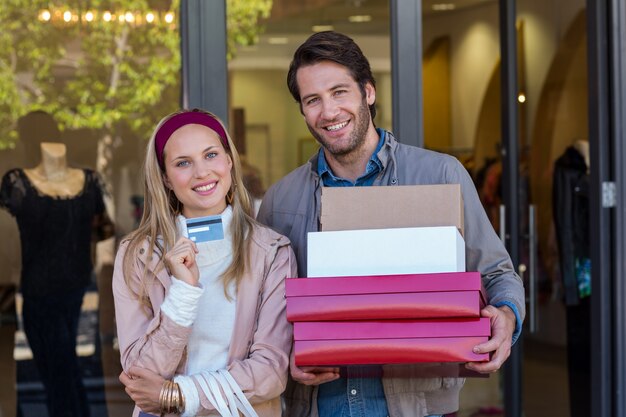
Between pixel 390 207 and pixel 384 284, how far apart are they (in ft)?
0.68

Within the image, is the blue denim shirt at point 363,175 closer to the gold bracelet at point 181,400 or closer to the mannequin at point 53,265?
the gold bracelet at point 181,400

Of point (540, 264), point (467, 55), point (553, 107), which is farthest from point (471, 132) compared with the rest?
point (540, 264)

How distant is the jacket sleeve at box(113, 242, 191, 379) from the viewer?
6.38ft

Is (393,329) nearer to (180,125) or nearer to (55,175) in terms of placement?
(180,125)

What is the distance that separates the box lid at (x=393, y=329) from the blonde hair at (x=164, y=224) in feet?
0.75

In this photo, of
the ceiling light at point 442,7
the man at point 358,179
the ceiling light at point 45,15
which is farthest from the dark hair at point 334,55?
the ceiling light at point 442,7

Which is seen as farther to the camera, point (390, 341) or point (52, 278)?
point (52, 278)

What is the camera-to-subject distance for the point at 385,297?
191 centimetres

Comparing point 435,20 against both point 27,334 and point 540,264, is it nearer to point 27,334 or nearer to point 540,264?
point 540,264

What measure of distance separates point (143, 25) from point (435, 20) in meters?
3.69

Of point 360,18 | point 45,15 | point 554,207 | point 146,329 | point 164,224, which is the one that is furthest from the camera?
point 45,15

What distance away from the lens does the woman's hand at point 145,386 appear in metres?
1.96

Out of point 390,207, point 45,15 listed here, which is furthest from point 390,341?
point 45,15

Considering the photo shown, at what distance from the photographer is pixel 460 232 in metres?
2.05
